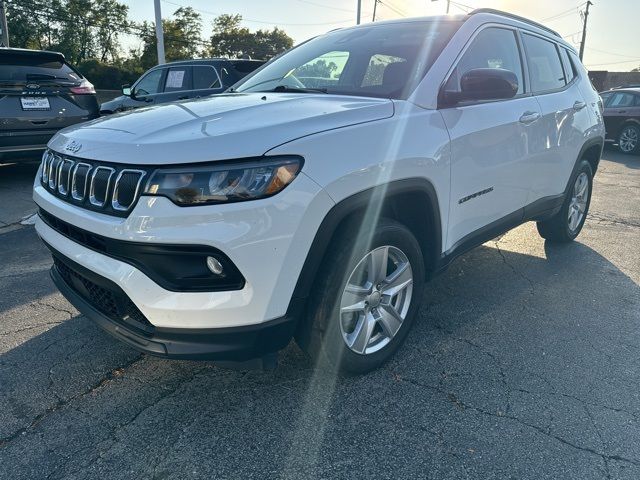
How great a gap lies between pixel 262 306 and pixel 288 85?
1766mm

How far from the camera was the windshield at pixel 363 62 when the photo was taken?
287cm

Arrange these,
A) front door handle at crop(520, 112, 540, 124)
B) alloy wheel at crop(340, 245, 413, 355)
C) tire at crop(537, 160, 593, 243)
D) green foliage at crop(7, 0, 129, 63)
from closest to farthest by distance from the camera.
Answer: alloy wheel at crop(340, 245, 413, 355), front door handle at crop(520, 112, 540, 124), tire at crop(537, 160, 593, 243), green foliage at crop(7, 0, 129, 63)

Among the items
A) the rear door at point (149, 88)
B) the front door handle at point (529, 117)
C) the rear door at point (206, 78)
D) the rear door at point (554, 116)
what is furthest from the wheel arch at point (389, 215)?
the rear door at point (149, 88)

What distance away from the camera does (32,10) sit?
42875 millimetres

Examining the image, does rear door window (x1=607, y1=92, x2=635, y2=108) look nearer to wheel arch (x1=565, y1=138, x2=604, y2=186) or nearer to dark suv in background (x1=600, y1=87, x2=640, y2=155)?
dark suv in background (x1=600, y1=87, x2=640, y2=155)

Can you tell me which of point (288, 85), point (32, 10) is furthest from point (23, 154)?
point (32, 10)

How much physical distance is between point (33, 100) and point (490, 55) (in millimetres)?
5811

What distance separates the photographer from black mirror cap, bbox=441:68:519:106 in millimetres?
2703

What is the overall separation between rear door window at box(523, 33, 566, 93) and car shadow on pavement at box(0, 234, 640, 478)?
1.86 metres

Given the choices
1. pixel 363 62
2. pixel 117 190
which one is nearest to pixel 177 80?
pixel 363 62

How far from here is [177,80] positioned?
8547 mm

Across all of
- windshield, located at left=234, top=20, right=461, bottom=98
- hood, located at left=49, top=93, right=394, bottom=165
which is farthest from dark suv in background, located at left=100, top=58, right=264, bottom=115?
hood, located at left=49, top=93, right=394, bottom=165

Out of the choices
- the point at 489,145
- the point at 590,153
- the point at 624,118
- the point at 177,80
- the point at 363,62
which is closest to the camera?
the point at 489,145

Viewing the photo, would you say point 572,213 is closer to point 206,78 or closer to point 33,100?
point 206,78
